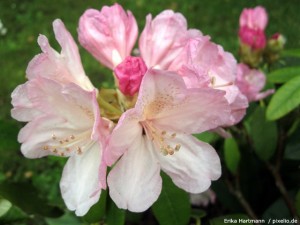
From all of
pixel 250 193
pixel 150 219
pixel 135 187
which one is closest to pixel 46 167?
pixel 150 219

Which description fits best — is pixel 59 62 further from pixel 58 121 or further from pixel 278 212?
pixel 278 212

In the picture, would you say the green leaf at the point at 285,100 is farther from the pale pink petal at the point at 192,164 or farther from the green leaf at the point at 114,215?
the green leaf at the point at 114,215

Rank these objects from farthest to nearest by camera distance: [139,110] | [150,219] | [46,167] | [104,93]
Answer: [46,167] → [150,219] → [104,93] → [139,110]

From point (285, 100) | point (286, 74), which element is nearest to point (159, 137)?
point (285, 100)

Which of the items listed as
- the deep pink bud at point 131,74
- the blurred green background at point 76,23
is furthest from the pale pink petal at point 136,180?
the blurred green background at point 76,23

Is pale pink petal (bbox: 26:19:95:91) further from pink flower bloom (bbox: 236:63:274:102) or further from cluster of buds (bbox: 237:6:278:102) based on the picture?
cluster of buds (bbox: 237:6:278:102)

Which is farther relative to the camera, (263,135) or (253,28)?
(253,28)

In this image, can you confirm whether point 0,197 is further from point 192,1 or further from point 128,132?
point 192,1
